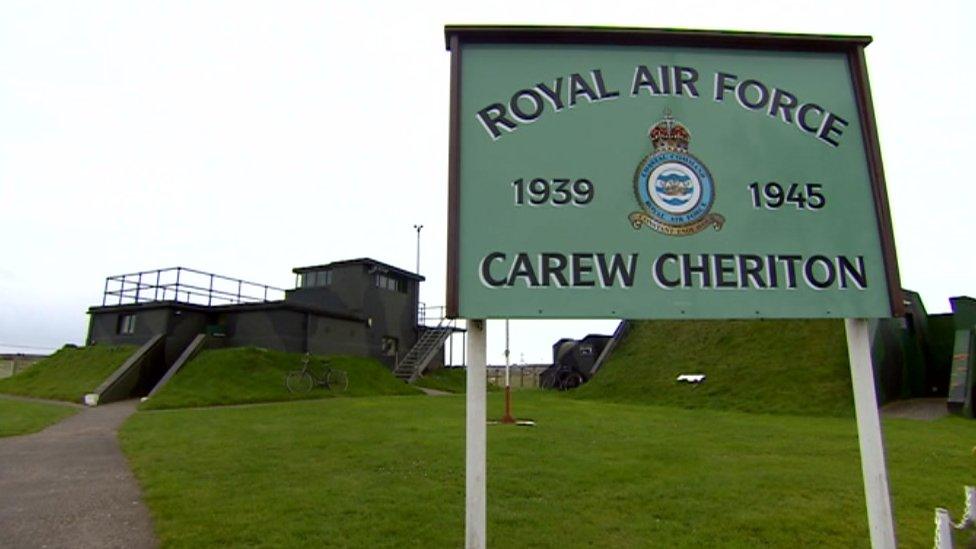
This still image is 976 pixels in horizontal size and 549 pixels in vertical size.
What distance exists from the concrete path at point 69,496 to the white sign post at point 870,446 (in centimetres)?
638

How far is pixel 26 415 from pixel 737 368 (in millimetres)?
25843

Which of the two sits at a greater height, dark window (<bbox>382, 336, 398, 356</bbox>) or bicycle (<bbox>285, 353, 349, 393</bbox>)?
dark window (<bbox>382, 336, 398, 356</bbox>)

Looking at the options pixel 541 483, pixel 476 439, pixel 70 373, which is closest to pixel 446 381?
pixel 70 373

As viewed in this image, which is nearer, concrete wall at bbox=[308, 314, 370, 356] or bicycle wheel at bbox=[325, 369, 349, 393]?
bicycle wheel at bbox=[325, 369, 349, 393]

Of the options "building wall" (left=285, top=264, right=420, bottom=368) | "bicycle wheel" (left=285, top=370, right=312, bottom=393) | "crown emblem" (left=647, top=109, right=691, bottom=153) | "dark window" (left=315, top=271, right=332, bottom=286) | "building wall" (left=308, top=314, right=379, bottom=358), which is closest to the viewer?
"crown emblem" (left=647, top=109, right=691, bottom=153)

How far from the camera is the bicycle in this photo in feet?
78.7

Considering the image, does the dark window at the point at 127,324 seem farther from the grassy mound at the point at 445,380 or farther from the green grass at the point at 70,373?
the grassy mound at the point at 445,380

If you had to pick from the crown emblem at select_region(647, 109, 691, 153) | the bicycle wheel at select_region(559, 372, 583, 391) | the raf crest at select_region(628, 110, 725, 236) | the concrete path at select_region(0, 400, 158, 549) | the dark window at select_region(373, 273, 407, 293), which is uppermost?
the dark window at select_region(373, 273, 407, 293)

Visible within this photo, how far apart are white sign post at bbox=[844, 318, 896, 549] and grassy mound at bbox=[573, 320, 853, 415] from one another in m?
17.1

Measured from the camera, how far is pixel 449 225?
14.1 ft

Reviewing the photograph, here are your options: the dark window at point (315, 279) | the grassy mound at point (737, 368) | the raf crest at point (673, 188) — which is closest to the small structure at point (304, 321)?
the dark window at point (315, 279)

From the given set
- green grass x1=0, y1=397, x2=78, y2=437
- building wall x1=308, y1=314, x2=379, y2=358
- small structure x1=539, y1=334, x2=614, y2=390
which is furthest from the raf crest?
small structure x1=539, y1=334, x2=614, y2=390

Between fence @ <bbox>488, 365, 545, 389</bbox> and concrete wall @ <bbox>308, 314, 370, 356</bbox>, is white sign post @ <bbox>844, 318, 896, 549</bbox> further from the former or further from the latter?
fence @ <bbox>488, 365, 545, 389</bbox>

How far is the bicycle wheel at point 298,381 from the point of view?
77.7 feet
